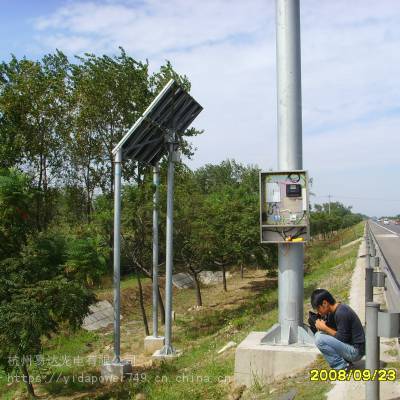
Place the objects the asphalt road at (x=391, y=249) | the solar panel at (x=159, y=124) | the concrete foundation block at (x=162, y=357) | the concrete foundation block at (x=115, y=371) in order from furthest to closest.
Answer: the asphalt road at (x=391, y=249)
the concrete foundation block at (x=162, y=357)
the solar panel at (x=159, y=124)
the concrete foundation block at (x=115, y=371)

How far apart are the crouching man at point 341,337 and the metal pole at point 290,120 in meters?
1.29

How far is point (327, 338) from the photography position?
4.86 meters

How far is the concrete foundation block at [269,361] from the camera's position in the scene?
570cm

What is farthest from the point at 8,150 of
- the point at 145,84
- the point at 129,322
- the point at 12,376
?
the point at 12,376

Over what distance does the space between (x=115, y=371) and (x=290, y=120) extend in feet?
20.0

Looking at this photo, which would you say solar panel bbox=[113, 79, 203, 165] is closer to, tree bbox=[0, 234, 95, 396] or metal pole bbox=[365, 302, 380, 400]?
tree bbox=[0, 234, 95, 396]

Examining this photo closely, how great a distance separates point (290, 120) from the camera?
619 cm

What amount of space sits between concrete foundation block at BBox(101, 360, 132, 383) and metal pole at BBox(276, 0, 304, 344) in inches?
172

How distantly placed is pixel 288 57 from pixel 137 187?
9752 millimetres

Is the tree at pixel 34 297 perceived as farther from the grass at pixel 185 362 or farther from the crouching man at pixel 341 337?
the crouching man at pixel 341 337

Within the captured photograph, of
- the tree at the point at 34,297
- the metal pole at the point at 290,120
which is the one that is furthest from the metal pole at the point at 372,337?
the tree at the point at 34,297

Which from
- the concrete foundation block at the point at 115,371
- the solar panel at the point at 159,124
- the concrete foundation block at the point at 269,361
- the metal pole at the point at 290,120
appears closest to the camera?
the concrete foundation block at the point at 269,361

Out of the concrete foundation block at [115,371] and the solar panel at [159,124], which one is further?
the solar panel at [159,124]

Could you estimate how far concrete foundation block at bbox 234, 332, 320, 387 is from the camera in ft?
18.7
